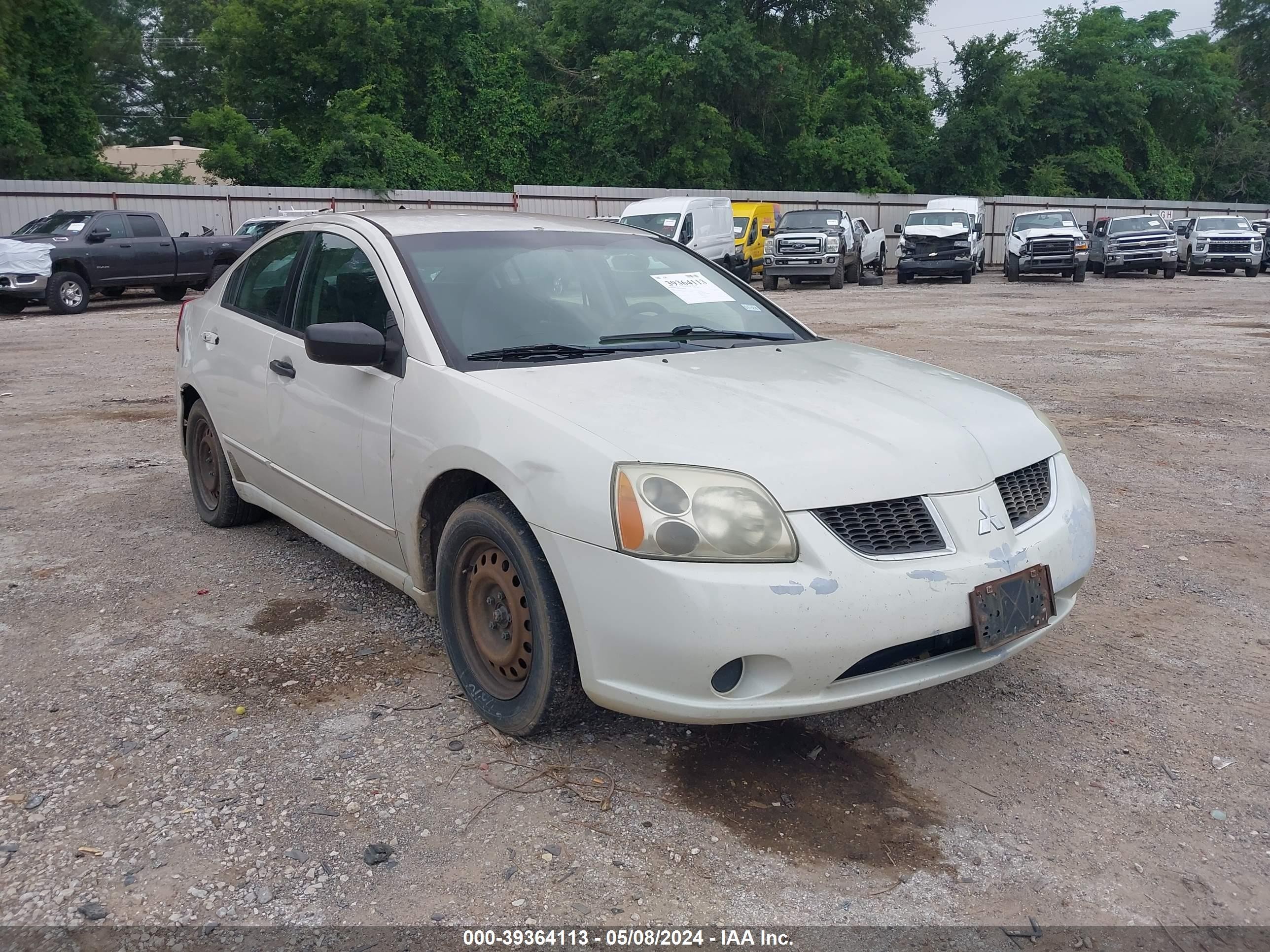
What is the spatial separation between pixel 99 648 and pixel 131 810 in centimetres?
128

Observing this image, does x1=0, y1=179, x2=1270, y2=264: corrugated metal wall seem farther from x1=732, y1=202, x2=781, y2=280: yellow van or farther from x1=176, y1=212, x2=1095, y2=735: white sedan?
x1=176, y1=212, x2=1095, y2=735: white sedan

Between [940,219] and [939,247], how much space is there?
3.26 ft

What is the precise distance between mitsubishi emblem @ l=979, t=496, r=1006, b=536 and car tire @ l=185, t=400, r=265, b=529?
11.6 ft

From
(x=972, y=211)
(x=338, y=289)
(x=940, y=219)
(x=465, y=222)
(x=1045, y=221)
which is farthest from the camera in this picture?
(x=972, y=211)

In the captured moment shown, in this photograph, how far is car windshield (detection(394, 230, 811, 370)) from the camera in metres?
3.80

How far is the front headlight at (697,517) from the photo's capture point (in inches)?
110

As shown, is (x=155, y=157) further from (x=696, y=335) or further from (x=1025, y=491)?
(x=1025, y=491)

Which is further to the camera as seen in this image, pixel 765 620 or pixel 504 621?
pixel 504 621

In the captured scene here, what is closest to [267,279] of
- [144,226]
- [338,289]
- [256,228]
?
[338,289]

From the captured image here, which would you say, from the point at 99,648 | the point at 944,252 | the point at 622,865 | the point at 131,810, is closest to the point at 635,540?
the point at 622,865

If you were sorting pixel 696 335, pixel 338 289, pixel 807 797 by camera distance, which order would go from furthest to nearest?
pixel 338 289, pixel 696 335, pixel 807 797

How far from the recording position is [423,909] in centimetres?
254

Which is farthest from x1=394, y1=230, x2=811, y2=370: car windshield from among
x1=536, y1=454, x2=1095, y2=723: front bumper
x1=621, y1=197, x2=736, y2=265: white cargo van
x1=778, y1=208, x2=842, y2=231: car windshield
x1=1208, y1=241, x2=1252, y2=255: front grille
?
x1=1208, y1=241, x2=1252, y2=255: front grille

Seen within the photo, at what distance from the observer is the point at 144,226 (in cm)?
1973
